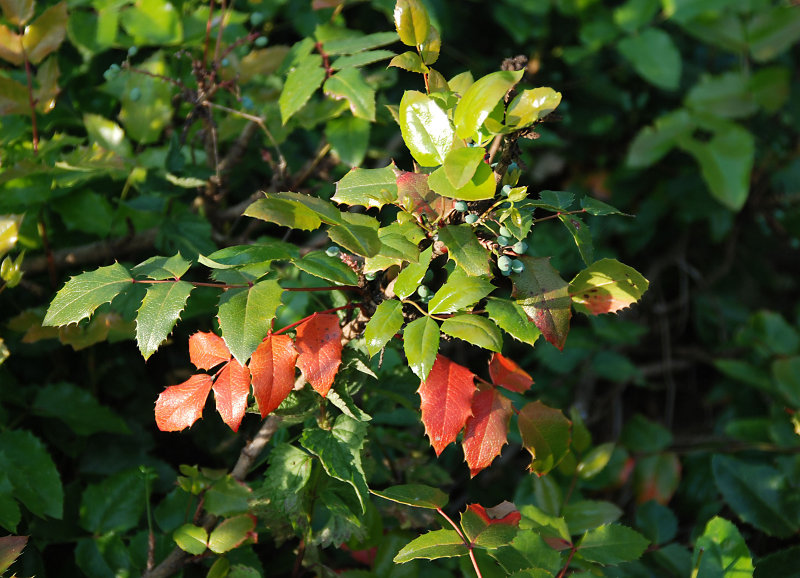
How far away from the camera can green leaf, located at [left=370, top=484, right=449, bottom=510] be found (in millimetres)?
745

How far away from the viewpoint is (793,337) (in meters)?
1.59

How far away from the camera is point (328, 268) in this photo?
2.23 ft

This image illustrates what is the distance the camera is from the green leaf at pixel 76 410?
40.6 inches

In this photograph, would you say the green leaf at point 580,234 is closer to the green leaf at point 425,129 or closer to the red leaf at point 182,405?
the green leaf at point 425,129

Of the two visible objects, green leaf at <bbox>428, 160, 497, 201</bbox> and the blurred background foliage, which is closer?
green leaf at <bbox>428, 160, 497, 201</bbox>

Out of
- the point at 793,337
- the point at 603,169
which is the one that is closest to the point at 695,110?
the point at 603,169

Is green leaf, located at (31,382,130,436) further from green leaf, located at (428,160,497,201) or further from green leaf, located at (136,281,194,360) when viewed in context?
green leaf, located at (428,160,497,201)

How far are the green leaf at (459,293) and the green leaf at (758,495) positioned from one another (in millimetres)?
753

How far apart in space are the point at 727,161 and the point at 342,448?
1377 millimetres

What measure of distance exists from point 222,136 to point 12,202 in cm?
37

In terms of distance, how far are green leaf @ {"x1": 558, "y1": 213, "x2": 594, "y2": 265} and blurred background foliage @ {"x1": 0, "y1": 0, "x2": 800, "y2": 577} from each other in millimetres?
95

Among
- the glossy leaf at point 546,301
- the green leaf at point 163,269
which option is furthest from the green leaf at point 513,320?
the green leaf at point 163,269

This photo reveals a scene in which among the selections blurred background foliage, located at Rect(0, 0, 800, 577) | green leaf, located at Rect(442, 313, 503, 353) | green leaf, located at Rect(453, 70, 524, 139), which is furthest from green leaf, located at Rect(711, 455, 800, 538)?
green leaf, located at Rect(453, 70, 524, 139)

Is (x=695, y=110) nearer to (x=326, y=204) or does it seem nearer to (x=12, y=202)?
(x=326, y=204)
